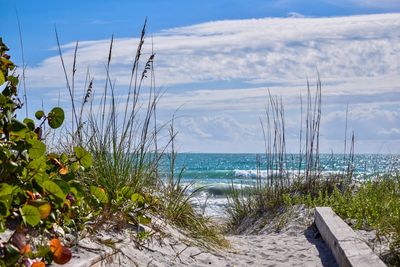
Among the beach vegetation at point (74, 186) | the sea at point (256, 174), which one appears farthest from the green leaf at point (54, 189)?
the sea at point (256, 174)

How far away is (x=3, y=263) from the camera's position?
257 centimetres

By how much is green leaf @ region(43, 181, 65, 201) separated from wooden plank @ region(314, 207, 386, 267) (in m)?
1.64

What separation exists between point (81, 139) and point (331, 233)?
6.49 feet

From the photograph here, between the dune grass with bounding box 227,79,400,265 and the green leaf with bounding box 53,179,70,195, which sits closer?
the green leaf with bounding box 53,179,70,195

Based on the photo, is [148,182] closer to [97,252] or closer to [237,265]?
[237,265]

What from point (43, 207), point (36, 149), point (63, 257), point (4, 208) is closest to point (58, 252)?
point (63, 257)

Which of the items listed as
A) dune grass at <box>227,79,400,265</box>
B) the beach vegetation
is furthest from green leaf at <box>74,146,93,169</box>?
dune grass at <box>227,79,400,265</box>

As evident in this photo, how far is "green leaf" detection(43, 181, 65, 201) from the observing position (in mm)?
2918

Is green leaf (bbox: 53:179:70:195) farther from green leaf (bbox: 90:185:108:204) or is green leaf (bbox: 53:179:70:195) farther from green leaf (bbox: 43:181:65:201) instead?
green leaf (bbox: 90:185:108:204)

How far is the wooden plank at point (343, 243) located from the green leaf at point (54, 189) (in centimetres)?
164

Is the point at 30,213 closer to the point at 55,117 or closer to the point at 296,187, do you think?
the point at 55,117

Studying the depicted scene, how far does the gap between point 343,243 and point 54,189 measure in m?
2.02

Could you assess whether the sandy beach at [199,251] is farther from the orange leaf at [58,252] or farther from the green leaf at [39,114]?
the green leaf at [39,114]

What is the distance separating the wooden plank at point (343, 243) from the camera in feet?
11.5
